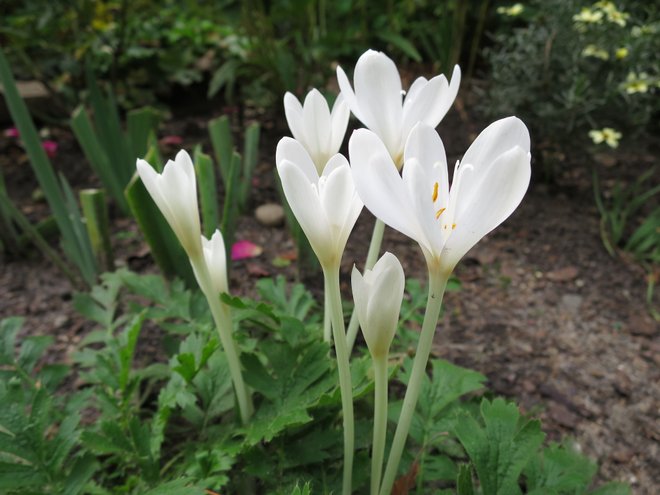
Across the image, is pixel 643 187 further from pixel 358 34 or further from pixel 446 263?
pixel 446 263

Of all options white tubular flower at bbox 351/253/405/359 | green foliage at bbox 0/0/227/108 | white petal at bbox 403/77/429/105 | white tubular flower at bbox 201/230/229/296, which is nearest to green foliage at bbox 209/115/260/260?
white tubular flower at bbox 201/230/229/296

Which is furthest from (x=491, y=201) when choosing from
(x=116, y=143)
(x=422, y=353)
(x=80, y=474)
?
(x=116, y=143)

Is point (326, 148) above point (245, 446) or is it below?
above

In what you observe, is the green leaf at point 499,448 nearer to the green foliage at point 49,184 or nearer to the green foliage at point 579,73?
the green foliage at point 49,184

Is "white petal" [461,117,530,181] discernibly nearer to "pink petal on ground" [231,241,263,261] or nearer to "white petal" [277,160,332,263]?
"white petal" [277,160,332,263]

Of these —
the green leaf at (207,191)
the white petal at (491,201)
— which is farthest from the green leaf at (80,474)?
the white petal at (491,201)

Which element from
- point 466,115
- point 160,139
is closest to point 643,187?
point 466,115
